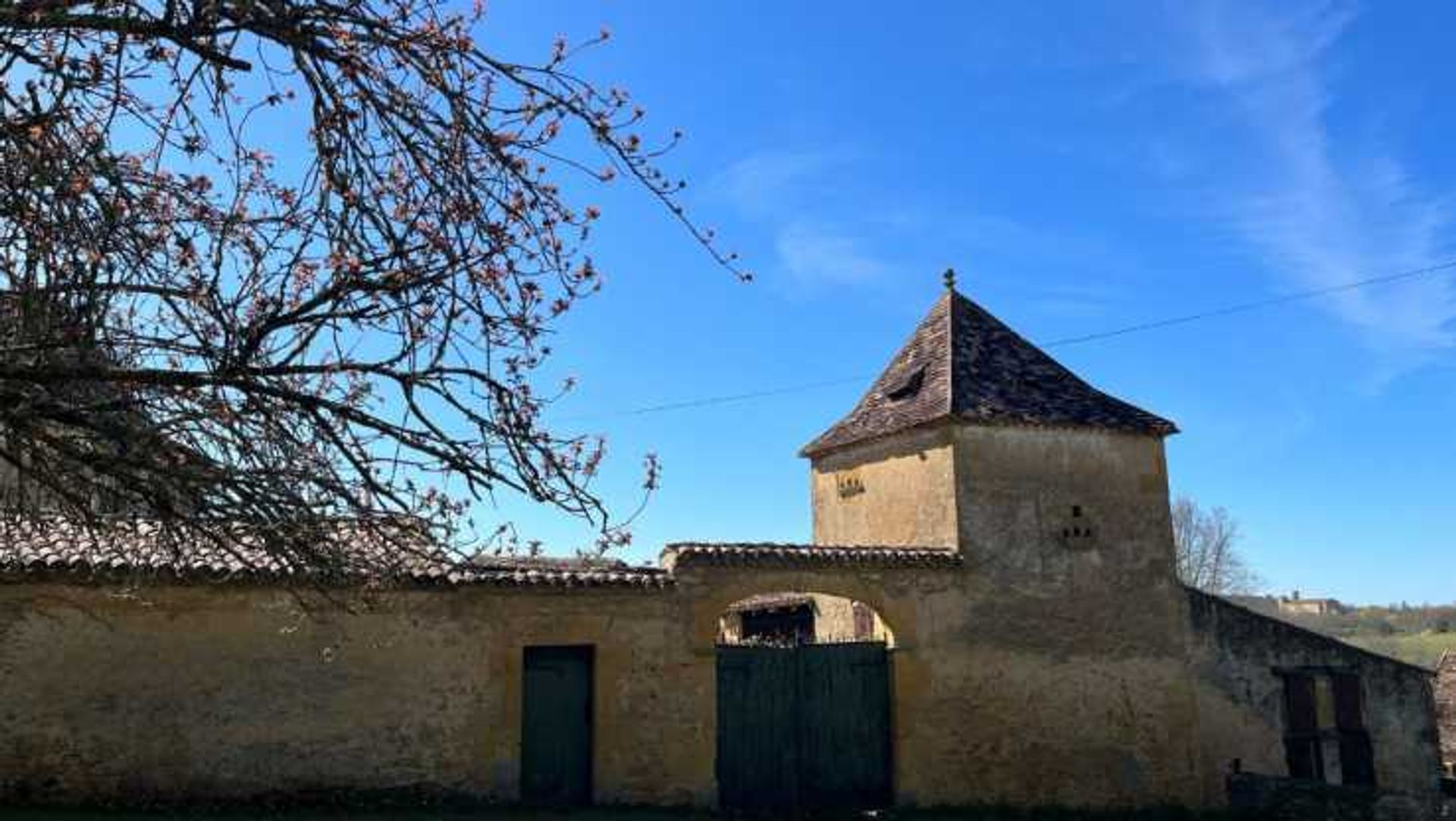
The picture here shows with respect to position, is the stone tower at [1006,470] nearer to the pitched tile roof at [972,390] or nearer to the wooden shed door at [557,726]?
the pitched tile roof at [972,390]

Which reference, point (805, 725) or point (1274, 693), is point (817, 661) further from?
point (1274, 693)

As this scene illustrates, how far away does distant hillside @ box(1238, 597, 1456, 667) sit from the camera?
5106 centimetres

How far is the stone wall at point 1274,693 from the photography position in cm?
1642

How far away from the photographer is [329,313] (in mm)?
4859

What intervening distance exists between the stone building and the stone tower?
45 millimetres

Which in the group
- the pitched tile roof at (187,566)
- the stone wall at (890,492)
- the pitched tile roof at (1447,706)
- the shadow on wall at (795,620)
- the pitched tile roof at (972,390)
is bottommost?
the pitched tile roof at (1447,706)

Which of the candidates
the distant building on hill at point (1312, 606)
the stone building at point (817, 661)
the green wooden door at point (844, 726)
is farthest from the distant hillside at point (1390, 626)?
the green wooden door at point (844, 726)

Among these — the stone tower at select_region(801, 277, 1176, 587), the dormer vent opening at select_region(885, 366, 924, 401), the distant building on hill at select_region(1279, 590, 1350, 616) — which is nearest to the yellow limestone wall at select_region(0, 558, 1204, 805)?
the stone tower at select_region(801, 277, 1176, 587)

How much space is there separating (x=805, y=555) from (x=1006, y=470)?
3537 millimetres

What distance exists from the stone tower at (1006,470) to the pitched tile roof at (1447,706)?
8883 millimetres

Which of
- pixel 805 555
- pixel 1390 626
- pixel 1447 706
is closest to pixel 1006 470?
pixel 805 555

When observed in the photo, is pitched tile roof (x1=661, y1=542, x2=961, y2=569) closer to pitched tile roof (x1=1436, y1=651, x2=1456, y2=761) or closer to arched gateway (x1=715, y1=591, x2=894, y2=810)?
arched gateway (x1=715, y1=591, x2=894, y2=810)

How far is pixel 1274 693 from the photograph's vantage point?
55.0ft

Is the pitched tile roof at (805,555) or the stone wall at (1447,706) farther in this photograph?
the stone wall at (1447,706)
